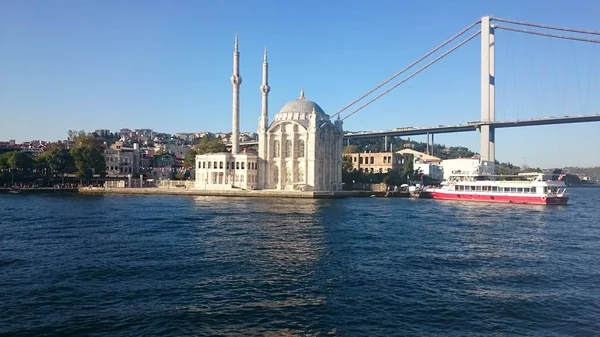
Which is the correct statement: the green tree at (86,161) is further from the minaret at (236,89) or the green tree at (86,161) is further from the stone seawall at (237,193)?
the minaret at (236,89)

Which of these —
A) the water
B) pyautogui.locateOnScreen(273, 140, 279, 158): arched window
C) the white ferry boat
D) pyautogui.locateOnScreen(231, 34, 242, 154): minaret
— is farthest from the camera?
pyautogui.locateOnScreen(231, 34, 242, 154): minaret

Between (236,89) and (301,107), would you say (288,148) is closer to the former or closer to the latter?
(301,107)

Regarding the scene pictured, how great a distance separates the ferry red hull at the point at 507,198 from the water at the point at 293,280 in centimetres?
2403

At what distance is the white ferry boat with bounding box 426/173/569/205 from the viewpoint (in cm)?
4944

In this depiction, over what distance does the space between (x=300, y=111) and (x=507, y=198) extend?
27.8 m

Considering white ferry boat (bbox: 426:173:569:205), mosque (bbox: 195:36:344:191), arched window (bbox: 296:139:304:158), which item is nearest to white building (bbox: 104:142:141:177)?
mosque (bbox: 195:36:344:191)

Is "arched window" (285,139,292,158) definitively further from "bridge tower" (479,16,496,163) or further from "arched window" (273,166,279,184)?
"bridge tower" (479,16,496,163)

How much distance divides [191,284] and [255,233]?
10.3 m

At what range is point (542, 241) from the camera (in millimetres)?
23531

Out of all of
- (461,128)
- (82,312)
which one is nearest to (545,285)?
(82,312)

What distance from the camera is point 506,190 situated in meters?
52.7

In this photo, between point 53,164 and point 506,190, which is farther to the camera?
point 53,164

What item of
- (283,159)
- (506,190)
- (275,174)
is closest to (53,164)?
(275,174)

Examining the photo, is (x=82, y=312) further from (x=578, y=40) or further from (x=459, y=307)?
(x=578, y=40)
